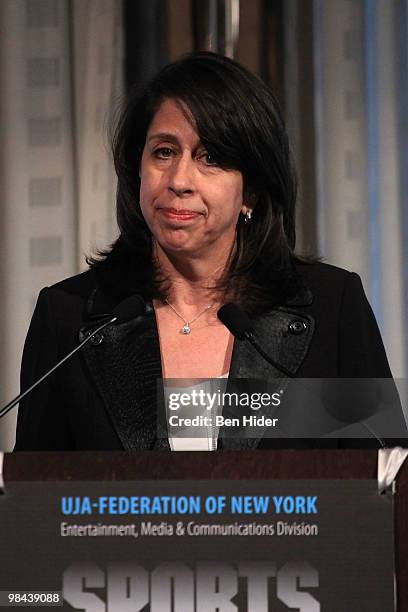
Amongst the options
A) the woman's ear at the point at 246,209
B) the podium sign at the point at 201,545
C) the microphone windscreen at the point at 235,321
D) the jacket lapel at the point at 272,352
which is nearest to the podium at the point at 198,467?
the podium sign at the point at 201,545

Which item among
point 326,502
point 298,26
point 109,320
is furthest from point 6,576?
point 298,26

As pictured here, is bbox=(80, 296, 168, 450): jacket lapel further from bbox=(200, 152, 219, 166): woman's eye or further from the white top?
bbox=(200, 152, 219, 166): woman's eye

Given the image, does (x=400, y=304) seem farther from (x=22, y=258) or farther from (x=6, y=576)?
(x=6, y=576)

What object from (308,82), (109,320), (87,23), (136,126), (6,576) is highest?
(87,23)

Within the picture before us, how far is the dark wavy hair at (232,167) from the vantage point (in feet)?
4.50

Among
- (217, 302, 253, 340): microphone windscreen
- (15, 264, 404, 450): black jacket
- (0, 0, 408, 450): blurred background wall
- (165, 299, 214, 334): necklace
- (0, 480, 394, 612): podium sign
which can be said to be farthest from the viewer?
(0, 0, 408, 450): blurred background wall

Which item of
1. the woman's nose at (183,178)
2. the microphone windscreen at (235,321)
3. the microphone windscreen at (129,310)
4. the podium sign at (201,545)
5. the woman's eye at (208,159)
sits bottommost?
the podium sign at (201,545)

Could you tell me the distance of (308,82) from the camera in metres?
2.23

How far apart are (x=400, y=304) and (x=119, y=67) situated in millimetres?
848

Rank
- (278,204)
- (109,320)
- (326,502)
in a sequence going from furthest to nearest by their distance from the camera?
(278,204)
(109,320)
(326,502)

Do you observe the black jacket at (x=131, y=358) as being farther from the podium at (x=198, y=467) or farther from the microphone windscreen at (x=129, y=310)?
the podium at (x=198, y=467)

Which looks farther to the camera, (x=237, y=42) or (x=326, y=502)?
(x=237, y=42)

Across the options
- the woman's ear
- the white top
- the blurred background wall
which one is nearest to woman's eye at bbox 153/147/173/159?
the woman's ear

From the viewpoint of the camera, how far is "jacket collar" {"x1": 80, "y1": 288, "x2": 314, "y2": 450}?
127cm
